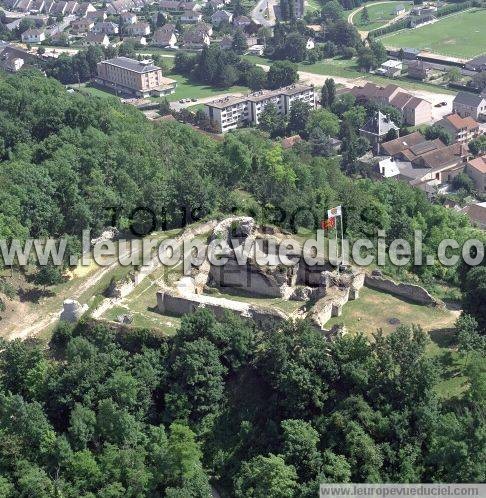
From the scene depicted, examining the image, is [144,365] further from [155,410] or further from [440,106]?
[440,106]

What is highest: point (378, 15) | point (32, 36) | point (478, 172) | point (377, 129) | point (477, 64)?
point (32, 36)

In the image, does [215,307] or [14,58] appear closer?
[215,307]

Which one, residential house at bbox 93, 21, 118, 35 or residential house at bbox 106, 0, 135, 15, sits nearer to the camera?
residential house at bbox 93, 21, 118, 35

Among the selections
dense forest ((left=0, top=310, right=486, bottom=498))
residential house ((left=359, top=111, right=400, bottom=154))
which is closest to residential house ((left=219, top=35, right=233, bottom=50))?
residential house ((left=359, top=111, right=400, bottom=154))

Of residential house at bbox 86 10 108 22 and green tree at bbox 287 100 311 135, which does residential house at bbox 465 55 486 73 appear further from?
residential house at bbox 86 10 108 22

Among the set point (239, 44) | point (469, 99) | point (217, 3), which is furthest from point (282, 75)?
point (217, 3)

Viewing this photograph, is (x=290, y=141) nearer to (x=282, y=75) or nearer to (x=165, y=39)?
(x=282, y=75)

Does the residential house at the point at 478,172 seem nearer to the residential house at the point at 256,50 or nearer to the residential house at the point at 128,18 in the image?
the residential house at the point at 256,50
